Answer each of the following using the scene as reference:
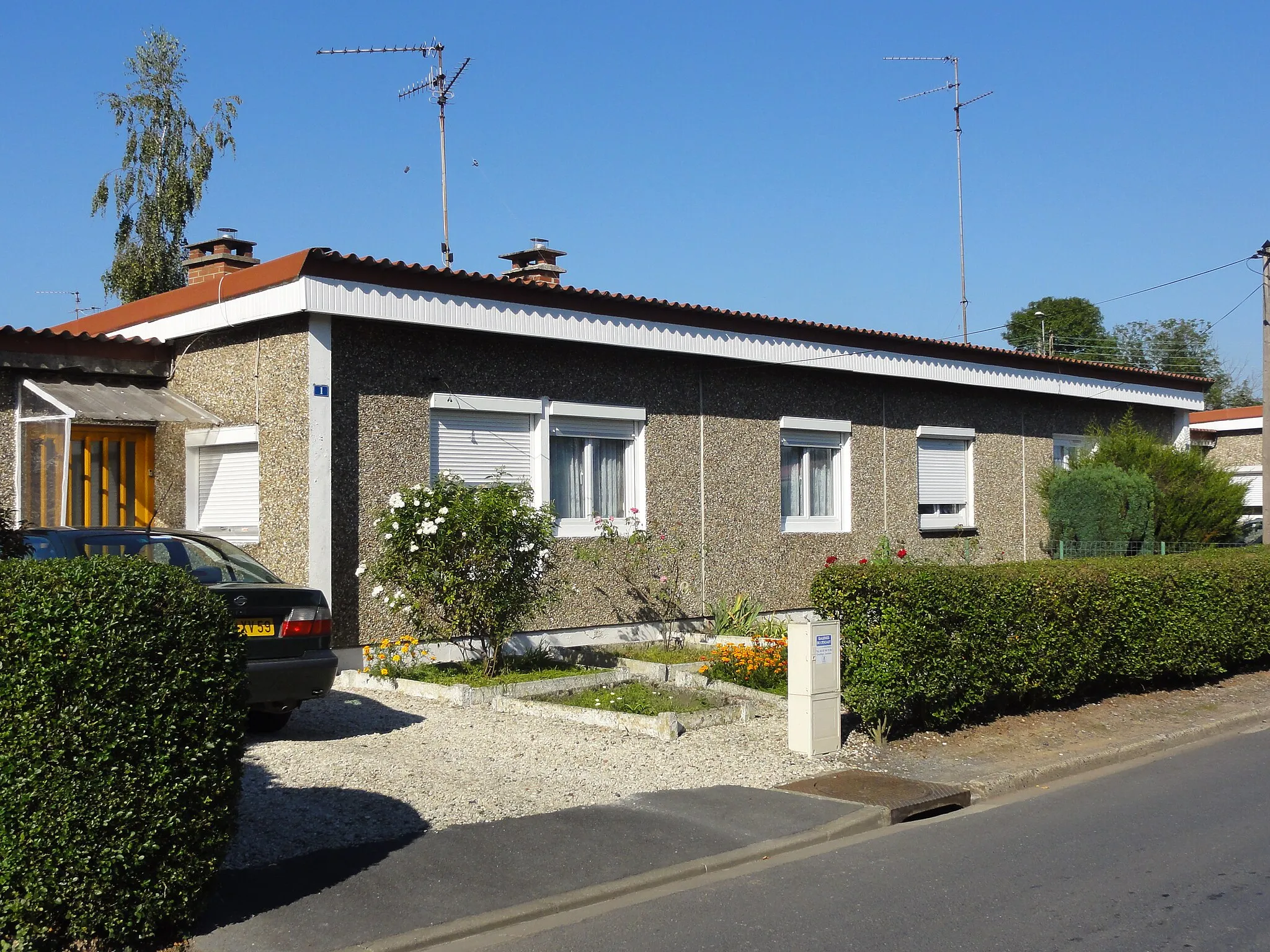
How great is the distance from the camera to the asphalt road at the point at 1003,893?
561 cm

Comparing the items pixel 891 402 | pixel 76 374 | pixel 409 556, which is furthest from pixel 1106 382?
pixel 76 374

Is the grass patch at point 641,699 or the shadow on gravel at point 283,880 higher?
the grass patch at point 641,699

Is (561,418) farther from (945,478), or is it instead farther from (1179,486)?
(1179,486)

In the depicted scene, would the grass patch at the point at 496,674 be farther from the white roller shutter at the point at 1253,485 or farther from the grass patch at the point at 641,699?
the white roller shutter at the point at 1253,485

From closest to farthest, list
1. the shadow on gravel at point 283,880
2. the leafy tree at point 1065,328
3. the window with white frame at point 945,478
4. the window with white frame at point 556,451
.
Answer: the shadow on gravel at point 283,880
the window with white frame at point 556,451
the window with white frame at point 945,478
the leafy tree at point 1065,328

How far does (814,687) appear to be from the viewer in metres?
9.37

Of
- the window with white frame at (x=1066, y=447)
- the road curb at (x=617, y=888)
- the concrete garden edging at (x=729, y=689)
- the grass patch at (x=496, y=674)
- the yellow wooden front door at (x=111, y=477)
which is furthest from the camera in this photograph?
the window with white frame at (x=1066, y=447)

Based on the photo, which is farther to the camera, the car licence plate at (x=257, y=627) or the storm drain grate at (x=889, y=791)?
the car licence plate at (x=257, y=627)

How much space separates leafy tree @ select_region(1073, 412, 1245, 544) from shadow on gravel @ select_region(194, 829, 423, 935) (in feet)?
53.8

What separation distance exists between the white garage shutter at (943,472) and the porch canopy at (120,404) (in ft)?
34.6

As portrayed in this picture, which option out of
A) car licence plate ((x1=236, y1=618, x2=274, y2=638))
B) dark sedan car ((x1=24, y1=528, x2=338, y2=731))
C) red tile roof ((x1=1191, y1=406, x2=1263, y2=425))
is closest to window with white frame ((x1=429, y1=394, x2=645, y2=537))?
dark sedan car ((x1=24, y1=528, x2=338, y2=731))

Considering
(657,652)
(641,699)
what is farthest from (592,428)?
(641,699)

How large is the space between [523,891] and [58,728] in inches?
95.6

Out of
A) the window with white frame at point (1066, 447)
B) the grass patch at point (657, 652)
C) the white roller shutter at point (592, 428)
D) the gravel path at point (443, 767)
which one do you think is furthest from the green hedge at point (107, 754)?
the window with white frame at point (1066, 447)
